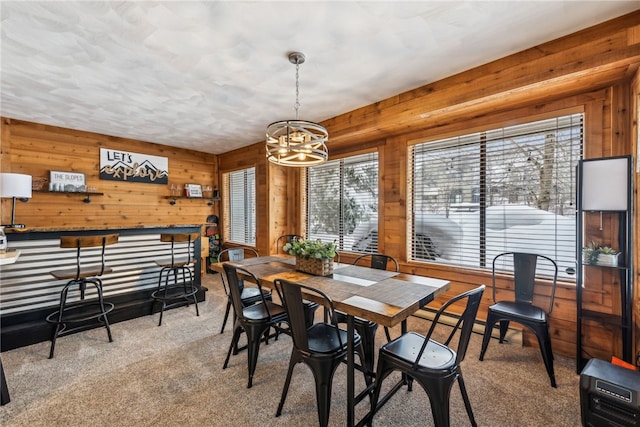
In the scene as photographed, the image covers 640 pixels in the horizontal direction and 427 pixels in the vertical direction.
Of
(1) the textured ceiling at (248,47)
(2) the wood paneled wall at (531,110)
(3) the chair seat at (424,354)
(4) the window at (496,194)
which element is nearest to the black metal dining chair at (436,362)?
(3) the chair seat at (424,354)

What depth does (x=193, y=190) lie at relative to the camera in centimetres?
599

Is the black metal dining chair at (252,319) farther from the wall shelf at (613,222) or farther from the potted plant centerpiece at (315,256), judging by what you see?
the wall shelf at (613,222)

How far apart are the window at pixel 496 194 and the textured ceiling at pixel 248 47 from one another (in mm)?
916

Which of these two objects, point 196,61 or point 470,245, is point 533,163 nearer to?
point 470,245

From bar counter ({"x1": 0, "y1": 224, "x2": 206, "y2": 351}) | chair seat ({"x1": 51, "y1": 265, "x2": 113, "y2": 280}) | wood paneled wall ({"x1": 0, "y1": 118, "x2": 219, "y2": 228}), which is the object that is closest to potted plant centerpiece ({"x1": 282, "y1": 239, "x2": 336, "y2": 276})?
chair seat ({"x1": 51, "y1": 265, "x2": 113, "y2": 280})

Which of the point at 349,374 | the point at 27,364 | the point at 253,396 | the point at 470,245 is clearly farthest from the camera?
the point at 470,245

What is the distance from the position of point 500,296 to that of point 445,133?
6.37ft

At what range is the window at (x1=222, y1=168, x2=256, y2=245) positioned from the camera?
580 cm

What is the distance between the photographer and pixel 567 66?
221 cm

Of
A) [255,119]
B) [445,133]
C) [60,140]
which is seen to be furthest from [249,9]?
[60,140]

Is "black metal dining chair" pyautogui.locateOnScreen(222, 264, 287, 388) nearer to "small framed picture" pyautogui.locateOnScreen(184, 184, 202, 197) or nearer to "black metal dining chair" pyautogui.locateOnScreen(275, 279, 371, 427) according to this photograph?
"black metal dining chair" pyautogui.locateOnScreen(275, 279, 371, 427)

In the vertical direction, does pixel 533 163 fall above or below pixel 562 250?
above

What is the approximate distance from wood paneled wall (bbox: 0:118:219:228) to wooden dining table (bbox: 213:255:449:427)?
118 inches

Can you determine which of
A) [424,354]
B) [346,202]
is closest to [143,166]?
[346,202]
